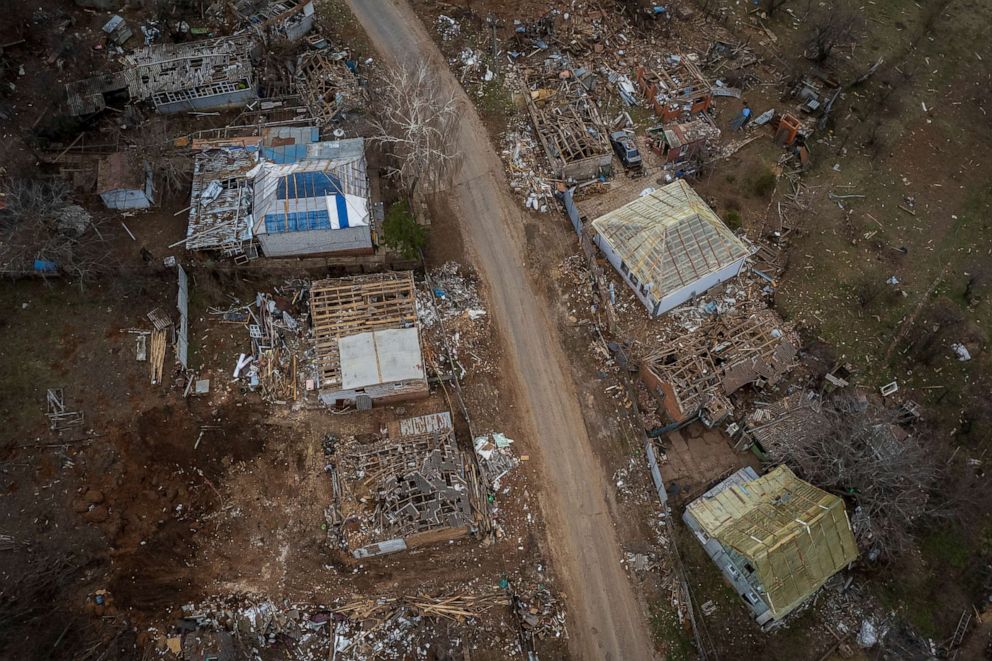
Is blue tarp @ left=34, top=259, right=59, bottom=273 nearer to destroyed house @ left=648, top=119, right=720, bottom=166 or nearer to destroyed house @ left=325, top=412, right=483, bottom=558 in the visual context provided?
destroyed house @ left=325, top=412, right=483, bottom=558

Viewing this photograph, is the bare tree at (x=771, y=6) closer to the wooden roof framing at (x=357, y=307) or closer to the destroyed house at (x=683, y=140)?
the destroyed house at (x=683, y=140)

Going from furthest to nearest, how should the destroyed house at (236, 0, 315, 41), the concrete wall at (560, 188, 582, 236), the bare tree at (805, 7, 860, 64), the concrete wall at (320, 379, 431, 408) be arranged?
1. the bare tree at (805, 7, 860, 64)
2. the destroyed house at (236, 0, 315, 41)
3. the concrete wall at (560, 188, 582, 236)
4. the concrete wall at (320, 379, 431, 408)

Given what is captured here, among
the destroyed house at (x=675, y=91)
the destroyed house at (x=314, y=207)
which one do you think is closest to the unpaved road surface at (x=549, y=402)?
the destroyed house at (x=314, y=207)

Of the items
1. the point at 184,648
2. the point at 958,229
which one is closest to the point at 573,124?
the point at 958,229

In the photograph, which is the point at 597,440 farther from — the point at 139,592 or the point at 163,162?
the point at 163,162

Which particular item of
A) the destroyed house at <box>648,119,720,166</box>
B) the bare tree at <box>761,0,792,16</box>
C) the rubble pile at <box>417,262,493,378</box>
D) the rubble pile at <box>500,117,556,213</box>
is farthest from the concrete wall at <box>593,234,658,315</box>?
the bare tree at <box>761,0,792,16</box>

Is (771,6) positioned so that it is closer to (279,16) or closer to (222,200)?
(279,16)
